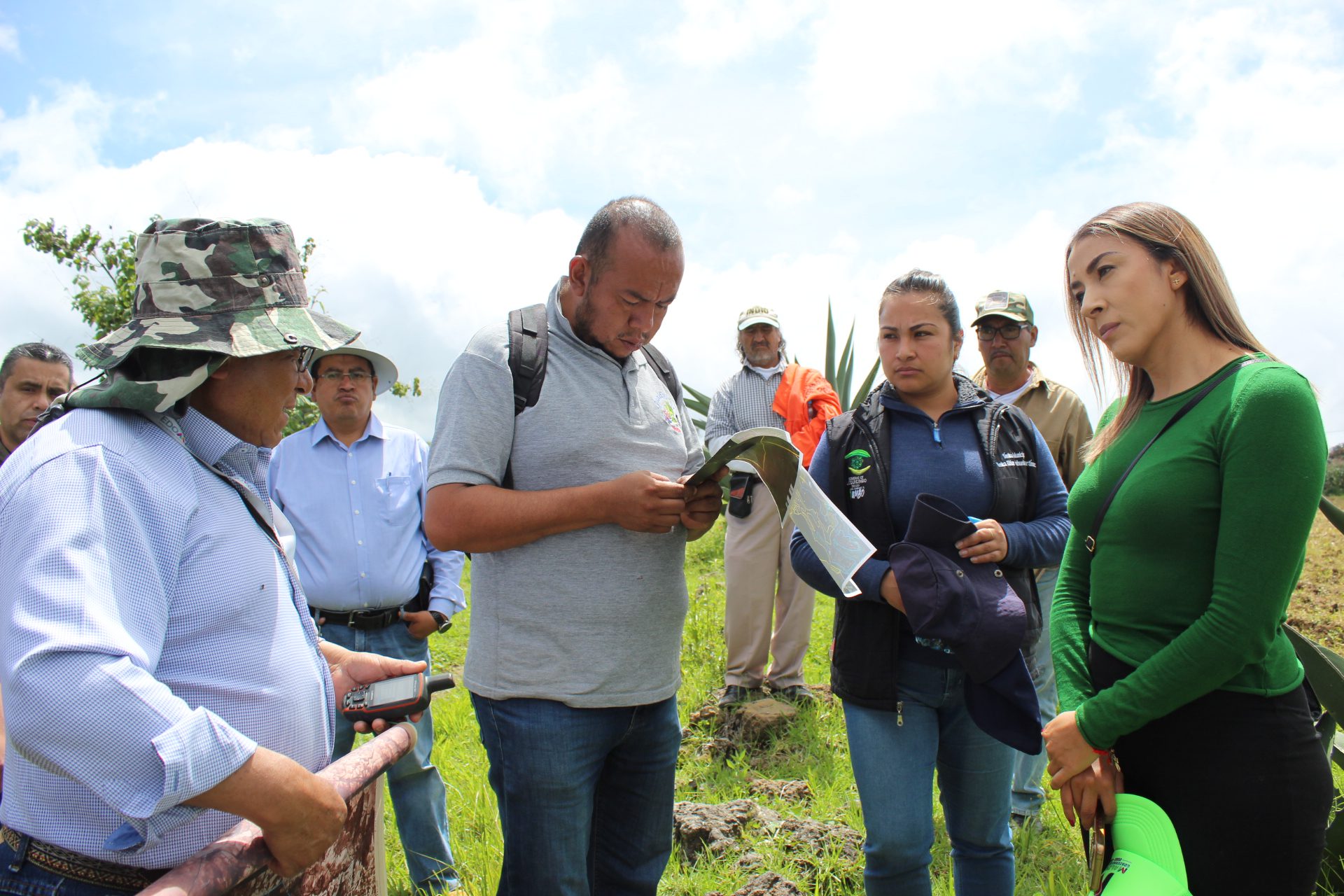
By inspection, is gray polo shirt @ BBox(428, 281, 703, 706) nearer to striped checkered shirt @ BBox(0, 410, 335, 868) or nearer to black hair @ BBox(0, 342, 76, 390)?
striped checkered shirt @ BBox(0, 410, 335, 868)

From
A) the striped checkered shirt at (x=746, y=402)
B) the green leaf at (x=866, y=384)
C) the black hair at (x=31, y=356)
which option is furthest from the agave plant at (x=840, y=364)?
the black hair at (x=31, y=356)

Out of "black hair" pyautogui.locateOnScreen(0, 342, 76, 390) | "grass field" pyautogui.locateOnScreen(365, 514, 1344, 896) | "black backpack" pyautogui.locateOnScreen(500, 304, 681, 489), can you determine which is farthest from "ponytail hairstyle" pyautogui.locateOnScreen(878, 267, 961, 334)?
"black hair" pyautogui.locateOnScreen(0, 342, 76, 390)

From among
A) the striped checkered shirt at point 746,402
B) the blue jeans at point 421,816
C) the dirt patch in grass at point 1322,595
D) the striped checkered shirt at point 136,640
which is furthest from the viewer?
the dirt patch in grass at point 1322,595

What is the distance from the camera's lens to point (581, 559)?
2.04m

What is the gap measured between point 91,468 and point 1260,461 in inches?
78.4

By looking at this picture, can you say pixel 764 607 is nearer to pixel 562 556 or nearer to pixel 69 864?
pixel 562 556

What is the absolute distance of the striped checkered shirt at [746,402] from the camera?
5230mm

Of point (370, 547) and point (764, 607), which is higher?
point (370, 547)

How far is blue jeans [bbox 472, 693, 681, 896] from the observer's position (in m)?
1.96

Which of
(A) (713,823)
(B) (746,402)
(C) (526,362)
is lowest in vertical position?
(A) (713,823)

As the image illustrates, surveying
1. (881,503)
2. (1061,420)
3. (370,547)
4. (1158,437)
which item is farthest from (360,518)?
(1061,420)

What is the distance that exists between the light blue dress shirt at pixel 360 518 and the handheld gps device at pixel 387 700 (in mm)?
1660

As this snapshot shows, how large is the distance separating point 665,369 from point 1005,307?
218 cm

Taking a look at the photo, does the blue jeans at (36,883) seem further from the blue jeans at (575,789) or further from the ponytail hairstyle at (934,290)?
the ponytail hairstyle at (934,290)
